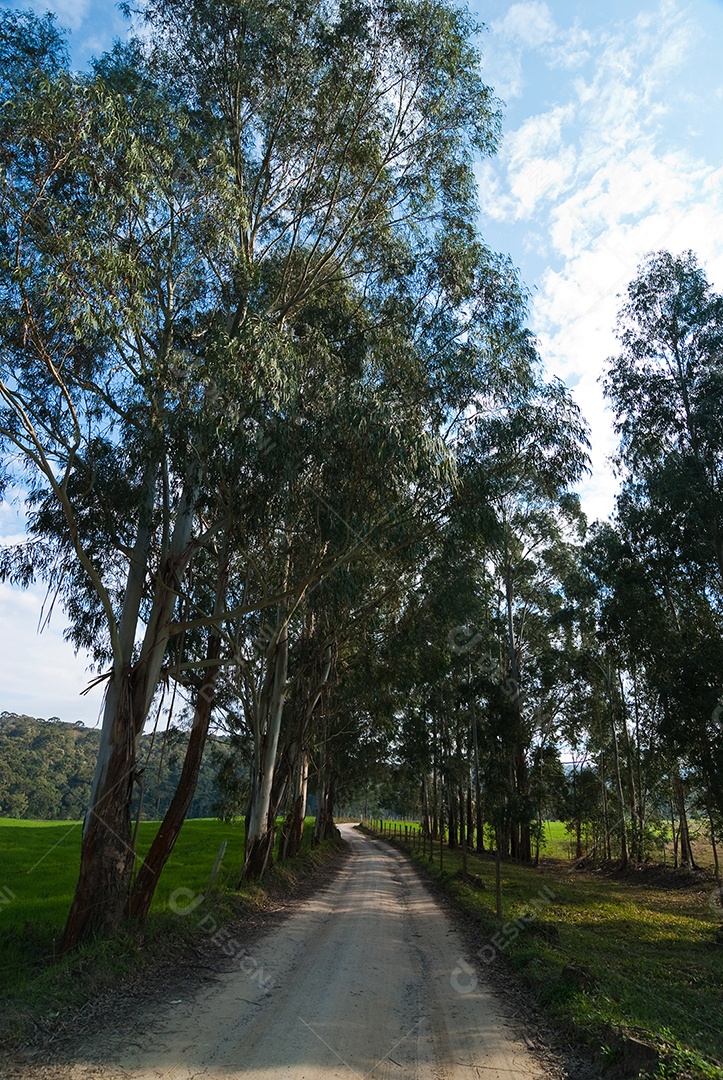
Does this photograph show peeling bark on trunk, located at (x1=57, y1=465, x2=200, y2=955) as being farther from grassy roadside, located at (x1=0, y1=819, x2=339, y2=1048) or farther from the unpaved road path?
the unpaved road path

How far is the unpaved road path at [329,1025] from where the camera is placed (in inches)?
A: 215

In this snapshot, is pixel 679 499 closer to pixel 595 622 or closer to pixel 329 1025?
pixel 595 622

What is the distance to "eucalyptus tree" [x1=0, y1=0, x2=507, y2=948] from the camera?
9.23 meters

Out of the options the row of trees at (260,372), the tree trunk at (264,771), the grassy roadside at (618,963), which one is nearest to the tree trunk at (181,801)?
the row of trees at (260,372)

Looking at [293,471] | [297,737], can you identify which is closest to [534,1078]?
[293,471]

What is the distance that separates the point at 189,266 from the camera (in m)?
12.4

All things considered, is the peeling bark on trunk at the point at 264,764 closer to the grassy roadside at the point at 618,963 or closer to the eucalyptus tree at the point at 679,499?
the grassy roadside at the point at 618,963

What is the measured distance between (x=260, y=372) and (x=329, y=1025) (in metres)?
7.77

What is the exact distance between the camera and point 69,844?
31625mm

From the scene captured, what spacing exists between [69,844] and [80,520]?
25988 millimetres

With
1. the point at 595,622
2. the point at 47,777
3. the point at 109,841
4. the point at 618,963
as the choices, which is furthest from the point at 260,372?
the point at 47,777

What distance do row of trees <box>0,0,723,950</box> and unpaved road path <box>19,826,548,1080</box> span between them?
2528 mm

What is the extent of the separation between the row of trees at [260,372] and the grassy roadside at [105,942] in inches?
26.7

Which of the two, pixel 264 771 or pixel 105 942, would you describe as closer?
pixel 105 942
